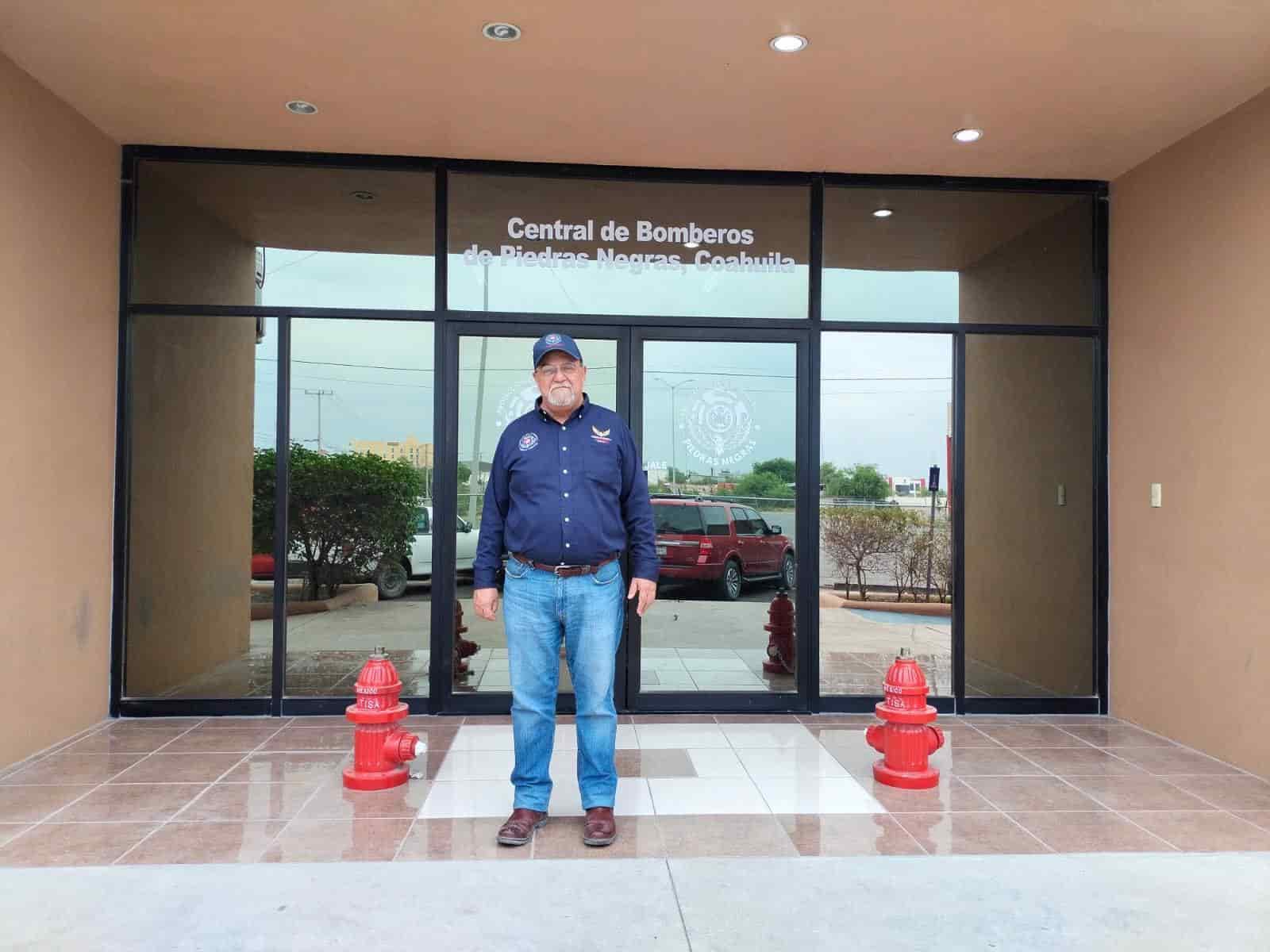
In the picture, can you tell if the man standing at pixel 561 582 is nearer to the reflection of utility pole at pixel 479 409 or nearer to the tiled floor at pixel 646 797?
the tiled floor at pixel 646 797

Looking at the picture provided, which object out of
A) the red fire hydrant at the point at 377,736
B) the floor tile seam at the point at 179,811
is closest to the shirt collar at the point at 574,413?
the red fire hydrant at the point at 377,736

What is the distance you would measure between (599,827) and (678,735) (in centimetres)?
154

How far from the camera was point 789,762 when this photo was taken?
170 inches

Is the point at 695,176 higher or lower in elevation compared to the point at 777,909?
higher

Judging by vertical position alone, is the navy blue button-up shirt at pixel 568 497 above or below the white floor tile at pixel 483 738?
above

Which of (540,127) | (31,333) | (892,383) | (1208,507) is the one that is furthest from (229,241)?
(1208,507)

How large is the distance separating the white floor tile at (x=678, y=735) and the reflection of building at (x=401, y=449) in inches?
73.9

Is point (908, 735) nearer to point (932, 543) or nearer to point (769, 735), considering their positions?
point (769, 735)

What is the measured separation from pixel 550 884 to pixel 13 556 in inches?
116

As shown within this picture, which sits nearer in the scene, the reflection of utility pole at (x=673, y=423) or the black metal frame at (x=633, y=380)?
the black metal frame at (x=633, y=380)

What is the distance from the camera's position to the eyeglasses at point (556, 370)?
11.4 feet

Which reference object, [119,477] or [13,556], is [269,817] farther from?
[119,477]

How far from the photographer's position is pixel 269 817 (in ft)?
11.6

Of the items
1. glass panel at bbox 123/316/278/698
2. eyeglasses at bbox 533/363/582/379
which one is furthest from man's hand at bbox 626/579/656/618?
glass panel at bbox 123/316/278/698
